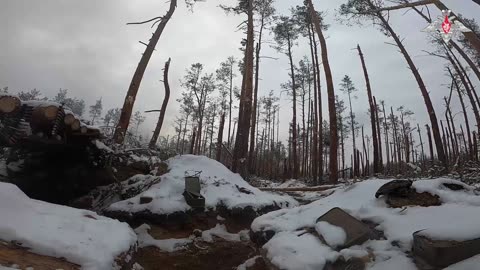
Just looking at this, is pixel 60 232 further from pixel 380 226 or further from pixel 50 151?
pixel 50 151

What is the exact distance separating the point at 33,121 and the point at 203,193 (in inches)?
139

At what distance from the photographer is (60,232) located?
2.78 m

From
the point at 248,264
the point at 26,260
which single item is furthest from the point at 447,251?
the point at 26,260

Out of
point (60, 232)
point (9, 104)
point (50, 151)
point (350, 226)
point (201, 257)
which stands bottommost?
point (201, 257)

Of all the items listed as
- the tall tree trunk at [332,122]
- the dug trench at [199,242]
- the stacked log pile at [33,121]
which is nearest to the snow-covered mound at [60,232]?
the dug trench at [199,242]

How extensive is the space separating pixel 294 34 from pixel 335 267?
2131 cm

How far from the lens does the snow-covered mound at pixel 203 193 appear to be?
6.00 meters

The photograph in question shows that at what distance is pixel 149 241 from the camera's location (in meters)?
5.42

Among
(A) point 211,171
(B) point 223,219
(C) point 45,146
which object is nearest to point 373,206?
(B) point 223,219

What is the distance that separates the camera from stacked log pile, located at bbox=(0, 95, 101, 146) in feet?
15.4

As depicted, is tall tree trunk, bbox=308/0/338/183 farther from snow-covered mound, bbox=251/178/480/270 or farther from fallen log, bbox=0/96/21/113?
fallen log, bbox=0/96/21/113

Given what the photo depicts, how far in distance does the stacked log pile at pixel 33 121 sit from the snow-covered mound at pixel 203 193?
1.75 m

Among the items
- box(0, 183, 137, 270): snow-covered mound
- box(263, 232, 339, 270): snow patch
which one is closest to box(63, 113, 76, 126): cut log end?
box(0, 183, 137, 270): snow-covered mound

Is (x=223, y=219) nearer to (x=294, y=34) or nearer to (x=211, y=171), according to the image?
(x=211, y=171)
